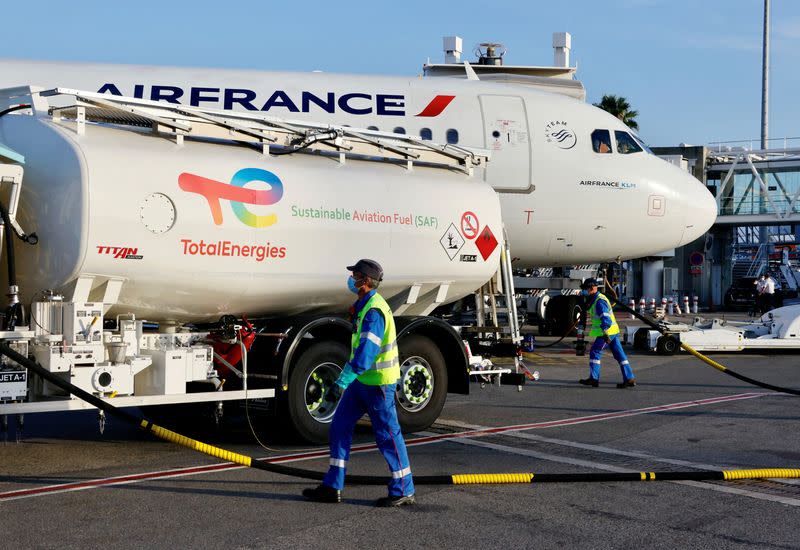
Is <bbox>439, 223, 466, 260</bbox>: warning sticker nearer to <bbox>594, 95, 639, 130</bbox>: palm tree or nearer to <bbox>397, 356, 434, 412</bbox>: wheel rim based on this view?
<bbox>397, 356, 434, 412</bbox>: wheel rim

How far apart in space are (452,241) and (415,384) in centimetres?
173

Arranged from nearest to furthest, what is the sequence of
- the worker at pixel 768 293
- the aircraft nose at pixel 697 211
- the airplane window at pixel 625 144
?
the airplane window at pixel 625 144 < the aircraft nose at pixel 697 211 < the worker at pixel 768 293

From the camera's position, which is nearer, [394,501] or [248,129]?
[394,501]

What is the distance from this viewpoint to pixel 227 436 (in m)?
10.6

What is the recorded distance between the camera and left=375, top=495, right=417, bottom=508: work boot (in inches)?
286

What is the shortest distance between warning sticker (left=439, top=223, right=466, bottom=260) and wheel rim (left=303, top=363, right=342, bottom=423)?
6.91 feet

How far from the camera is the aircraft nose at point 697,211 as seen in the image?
1834cm

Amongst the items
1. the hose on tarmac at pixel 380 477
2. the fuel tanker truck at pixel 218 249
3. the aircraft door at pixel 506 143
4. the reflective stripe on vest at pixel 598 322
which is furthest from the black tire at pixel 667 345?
the hose on tarmac at pixel 380 477

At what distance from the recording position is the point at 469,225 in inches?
458

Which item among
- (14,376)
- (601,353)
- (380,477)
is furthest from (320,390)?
(601,353)

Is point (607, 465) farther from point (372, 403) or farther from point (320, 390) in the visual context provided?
point (320, 390)

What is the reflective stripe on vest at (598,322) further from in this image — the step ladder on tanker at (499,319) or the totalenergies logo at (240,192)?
the totalenergies logo at (240,192)

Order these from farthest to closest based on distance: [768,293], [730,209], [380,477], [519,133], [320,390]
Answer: [730,209]
[768,293]
[519,133]
[320,390]
[380,477]

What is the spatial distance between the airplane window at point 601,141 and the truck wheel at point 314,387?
347 inches
